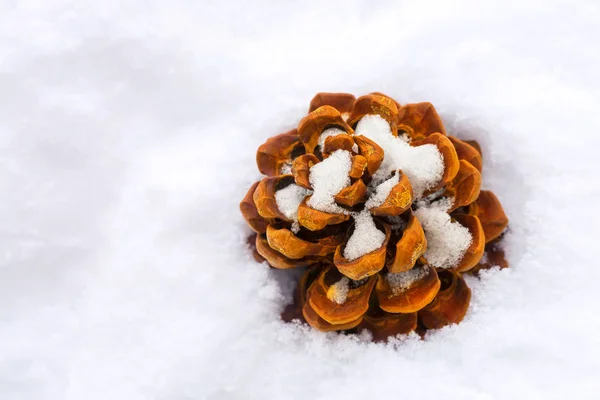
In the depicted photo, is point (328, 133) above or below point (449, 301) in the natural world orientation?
above

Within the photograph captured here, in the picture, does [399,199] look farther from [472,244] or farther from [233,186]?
[233,186]

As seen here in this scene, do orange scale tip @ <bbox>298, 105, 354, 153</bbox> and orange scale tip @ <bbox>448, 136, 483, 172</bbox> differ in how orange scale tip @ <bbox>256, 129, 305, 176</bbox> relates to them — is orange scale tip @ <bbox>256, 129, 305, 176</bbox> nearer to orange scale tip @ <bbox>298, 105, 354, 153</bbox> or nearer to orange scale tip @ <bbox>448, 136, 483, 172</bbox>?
orange scale tip @ <bbox>298, 105, 354, 153</bbox>

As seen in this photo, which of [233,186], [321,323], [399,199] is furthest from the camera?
[233,186]

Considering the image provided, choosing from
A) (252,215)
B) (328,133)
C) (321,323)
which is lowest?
(321,323)

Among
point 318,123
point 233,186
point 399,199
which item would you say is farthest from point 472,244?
point 233,186

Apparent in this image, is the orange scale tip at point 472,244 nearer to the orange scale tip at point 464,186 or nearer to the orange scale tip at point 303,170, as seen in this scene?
the orange scale tip at point 464,186

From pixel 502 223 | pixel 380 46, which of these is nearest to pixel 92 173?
pixel 380 46

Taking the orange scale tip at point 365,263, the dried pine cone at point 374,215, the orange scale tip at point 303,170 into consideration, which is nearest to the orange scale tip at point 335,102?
the dried pine cone at point 374,215
